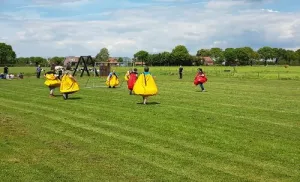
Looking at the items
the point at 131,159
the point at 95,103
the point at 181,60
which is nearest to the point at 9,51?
the point at 181,60

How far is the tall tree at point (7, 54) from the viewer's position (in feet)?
614

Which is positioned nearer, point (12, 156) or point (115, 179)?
point (115, 179)

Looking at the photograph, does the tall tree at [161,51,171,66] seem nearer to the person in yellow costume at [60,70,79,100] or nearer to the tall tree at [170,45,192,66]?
the tall tree at [170,45,192,66]

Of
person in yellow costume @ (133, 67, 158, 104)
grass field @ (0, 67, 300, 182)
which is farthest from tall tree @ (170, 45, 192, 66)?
grass field @ (0, 67, 300, 182)

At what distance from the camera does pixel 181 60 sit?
18300 cm

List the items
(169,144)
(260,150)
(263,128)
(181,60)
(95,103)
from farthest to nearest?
(181,60), (95,103), (263,128), (169,144), (260,150)

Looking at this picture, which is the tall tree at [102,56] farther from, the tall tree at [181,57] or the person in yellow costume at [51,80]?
the tall tree at [181,57]

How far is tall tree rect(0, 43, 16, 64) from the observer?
187m

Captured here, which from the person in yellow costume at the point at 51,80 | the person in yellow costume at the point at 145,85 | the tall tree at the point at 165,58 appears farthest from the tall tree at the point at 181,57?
the person in yellow costume at the point at 145,85

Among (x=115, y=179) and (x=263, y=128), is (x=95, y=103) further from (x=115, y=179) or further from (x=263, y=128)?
(x=115, y=179)

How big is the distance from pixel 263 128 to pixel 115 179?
7171 mm

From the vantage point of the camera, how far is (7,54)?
191 meters

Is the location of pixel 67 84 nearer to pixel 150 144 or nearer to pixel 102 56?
pixel 150 144

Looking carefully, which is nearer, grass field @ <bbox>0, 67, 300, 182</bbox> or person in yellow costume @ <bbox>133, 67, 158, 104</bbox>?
grass field @ <bbox>0, 67, 300, 182</bbox>
